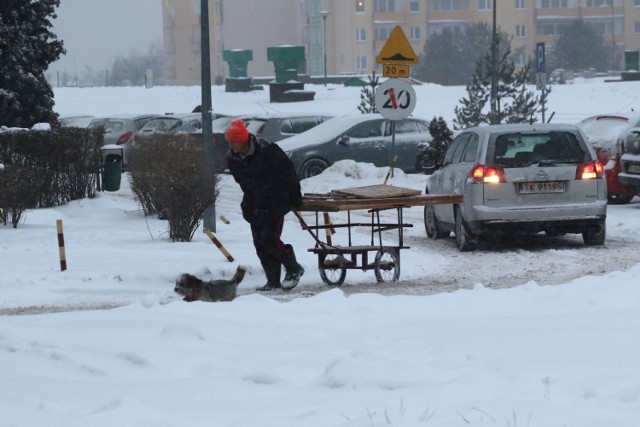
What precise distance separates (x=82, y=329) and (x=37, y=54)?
21136 mm

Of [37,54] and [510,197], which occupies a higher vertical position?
[37,54]

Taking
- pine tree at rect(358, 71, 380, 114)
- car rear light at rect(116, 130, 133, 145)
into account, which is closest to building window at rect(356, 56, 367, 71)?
pine tree at rect(358, 71, 380, 114)

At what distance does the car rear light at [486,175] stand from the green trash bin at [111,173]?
10852mm

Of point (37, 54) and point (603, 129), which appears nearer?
point (603, 129)

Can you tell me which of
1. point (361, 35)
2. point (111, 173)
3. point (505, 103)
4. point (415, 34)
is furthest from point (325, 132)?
point (415, 34)

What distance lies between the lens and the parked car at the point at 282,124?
109 ft

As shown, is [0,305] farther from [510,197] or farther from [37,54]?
[37,54]

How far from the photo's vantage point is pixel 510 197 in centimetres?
1579

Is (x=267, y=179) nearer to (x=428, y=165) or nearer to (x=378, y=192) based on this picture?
(x=378, y=192)

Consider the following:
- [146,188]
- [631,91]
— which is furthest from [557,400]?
[631,91]

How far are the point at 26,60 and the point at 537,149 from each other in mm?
15508

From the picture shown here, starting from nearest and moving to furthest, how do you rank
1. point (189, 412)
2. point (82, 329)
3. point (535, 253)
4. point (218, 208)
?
point (189, 412) < point (82, 329) < point (535, 253) < point (218, 208)

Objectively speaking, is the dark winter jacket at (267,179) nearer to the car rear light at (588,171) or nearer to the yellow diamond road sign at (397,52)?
the car rear light at (588,171)

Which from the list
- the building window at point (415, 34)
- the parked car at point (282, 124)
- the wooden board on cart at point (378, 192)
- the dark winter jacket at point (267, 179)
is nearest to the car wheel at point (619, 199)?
the wooden board on cart at point (378, 192)
